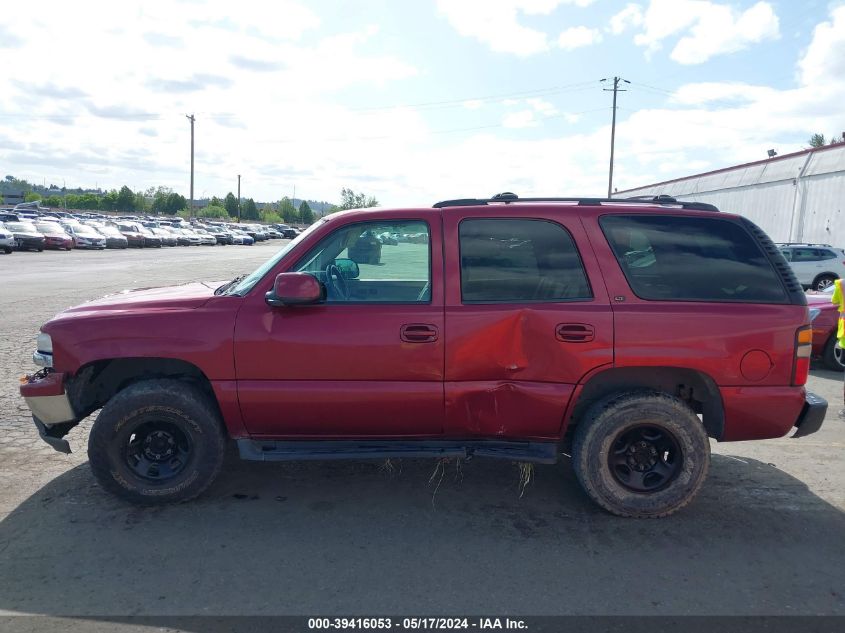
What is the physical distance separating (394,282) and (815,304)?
24.1 feet

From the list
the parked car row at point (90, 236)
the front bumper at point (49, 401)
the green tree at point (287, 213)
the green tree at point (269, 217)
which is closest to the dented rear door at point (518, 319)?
the front bumper at point (49, 401)

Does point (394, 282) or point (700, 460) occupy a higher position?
point (394, 282)

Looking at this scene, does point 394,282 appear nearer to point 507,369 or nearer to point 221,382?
point 507,369

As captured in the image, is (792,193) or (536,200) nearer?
(536,200)

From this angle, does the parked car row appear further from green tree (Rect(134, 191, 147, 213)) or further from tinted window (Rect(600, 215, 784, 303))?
green tree (Rect(134, 191, 147, 213))

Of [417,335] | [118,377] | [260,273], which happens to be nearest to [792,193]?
[417,335]

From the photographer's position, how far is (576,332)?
13.2 feet

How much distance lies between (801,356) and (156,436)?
4045mm

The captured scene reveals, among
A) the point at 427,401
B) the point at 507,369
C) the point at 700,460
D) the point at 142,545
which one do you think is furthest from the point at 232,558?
the point at 700,460

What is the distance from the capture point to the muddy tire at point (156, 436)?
13.5ft

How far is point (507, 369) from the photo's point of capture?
13.4 feet

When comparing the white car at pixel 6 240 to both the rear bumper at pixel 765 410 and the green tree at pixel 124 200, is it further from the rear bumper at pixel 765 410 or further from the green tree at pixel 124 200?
the green tree at pixel 124 200

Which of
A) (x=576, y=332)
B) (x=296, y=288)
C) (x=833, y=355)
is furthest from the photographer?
(x=833, y=355)

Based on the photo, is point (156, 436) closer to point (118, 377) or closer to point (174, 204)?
point (118, 377)
